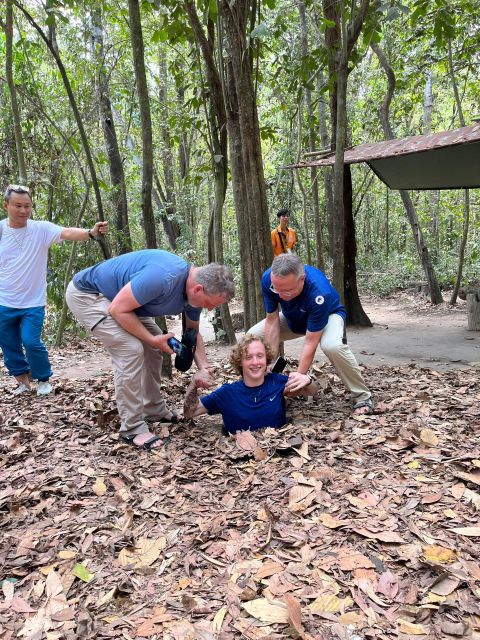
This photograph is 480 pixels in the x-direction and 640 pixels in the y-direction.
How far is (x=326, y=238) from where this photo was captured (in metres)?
15.3

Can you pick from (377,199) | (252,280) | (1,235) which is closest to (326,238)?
(377,199)

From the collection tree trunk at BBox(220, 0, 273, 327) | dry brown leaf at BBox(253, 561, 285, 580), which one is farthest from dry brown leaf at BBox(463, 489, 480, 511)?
tree trunk at BBox(220, 0, 273, 327)

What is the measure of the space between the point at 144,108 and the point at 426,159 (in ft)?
13.4

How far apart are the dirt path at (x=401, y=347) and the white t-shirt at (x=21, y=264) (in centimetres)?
129

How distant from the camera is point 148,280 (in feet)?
9.49

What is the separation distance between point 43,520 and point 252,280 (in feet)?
8.94

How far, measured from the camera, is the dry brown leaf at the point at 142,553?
2.10 m

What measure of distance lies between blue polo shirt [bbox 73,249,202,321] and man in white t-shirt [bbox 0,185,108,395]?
85cm

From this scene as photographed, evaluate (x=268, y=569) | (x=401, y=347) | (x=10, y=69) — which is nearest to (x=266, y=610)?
(x=268, y=569)

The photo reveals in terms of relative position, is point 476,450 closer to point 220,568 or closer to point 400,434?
point 400,434

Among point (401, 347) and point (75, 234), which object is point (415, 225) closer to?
point (401, 347)

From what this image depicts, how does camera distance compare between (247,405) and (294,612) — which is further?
(247,405)

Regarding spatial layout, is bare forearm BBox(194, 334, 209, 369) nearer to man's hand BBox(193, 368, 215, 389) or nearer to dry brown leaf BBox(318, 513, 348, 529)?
man's hand BBox(193, 368, 215, 389)

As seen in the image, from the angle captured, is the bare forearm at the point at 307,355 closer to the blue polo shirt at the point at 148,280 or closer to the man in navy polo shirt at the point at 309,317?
the man in navy polo shirt at the point at 309,317
